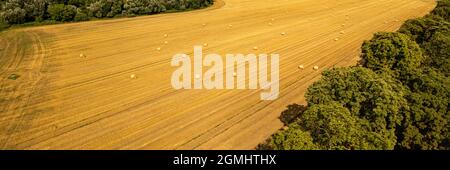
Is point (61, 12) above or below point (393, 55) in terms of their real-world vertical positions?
above

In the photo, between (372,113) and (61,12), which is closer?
(372,113)

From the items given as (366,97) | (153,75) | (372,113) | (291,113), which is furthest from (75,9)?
(372,113)

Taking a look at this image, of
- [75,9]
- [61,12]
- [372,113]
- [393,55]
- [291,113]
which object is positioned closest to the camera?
[372,113]

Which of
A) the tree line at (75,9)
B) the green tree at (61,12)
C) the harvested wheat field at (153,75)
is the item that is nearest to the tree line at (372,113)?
the harvested wheat field at (153,75)

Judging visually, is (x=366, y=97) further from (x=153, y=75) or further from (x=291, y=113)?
(x=153, y=75)
